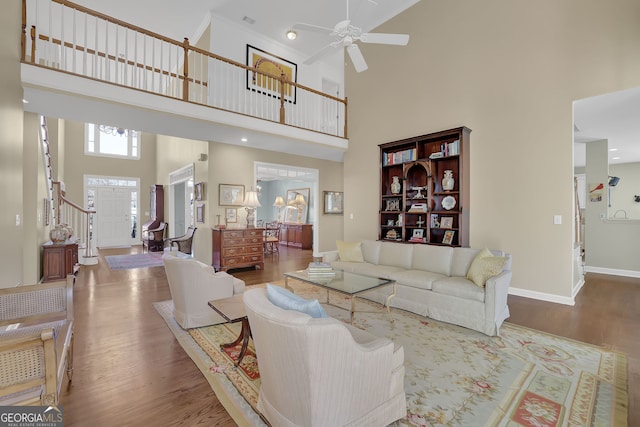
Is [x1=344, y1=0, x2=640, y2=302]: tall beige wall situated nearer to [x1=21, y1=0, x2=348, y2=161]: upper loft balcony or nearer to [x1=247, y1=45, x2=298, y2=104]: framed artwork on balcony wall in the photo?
[x1=21, y1=0, x2=348, y2=161]: upper loft balcony

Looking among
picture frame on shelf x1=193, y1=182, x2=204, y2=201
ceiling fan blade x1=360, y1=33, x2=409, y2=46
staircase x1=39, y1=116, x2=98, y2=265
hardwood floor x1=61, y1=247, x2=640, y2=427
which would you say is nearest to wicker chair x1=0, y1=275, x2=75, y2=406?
hardwood floor x1=61, y1=247, x2=640, y2=427

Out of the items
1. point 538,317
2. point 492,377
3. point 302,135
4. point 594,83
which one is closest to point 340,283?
point 492,377

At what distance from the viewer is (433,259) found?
4.07m

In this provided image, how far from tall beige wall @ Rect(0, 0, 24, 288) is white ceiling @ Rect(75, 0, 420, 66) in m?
2.96

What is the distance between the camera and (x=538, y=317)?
355 centimetres

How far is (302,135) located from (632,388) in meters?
5.52

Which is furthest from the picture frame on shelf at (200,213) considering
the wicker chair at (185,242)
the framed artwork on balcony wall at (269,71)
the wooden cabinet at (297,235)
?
the wooden cabinet at (297,235)

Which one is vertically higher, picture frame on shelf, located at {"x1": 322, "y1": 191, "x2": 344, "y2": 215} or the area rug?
picture frame on shelf, located at {"x1": 322, "y1": 191, "x2": 344, "y2": 215}

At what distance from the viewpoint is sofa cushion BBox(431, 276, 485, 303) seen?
125 inches

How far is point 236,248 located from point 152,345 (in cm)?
339

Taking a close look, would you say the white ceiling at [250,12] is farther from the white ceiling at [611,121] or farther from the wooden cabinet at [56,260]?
the wooden cabinet at [56,260]

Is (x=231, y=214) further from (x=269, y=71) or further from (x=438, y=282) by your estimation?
(x=438, y=282)

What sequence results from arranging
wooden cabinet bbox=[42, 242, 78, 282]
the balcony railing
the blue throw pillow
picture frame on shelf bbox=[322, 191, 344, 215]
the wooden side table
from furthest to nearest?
picture frame on shelf bbox=[322, 191, 344, 215], the balcony railing, wooden cabinet bbox=[42, 242, 78, 282], the wooden side table, the blue throw pillow

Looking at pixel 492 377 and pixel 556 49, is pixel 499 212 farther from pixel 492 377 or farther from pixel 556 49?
pixel 492 377
